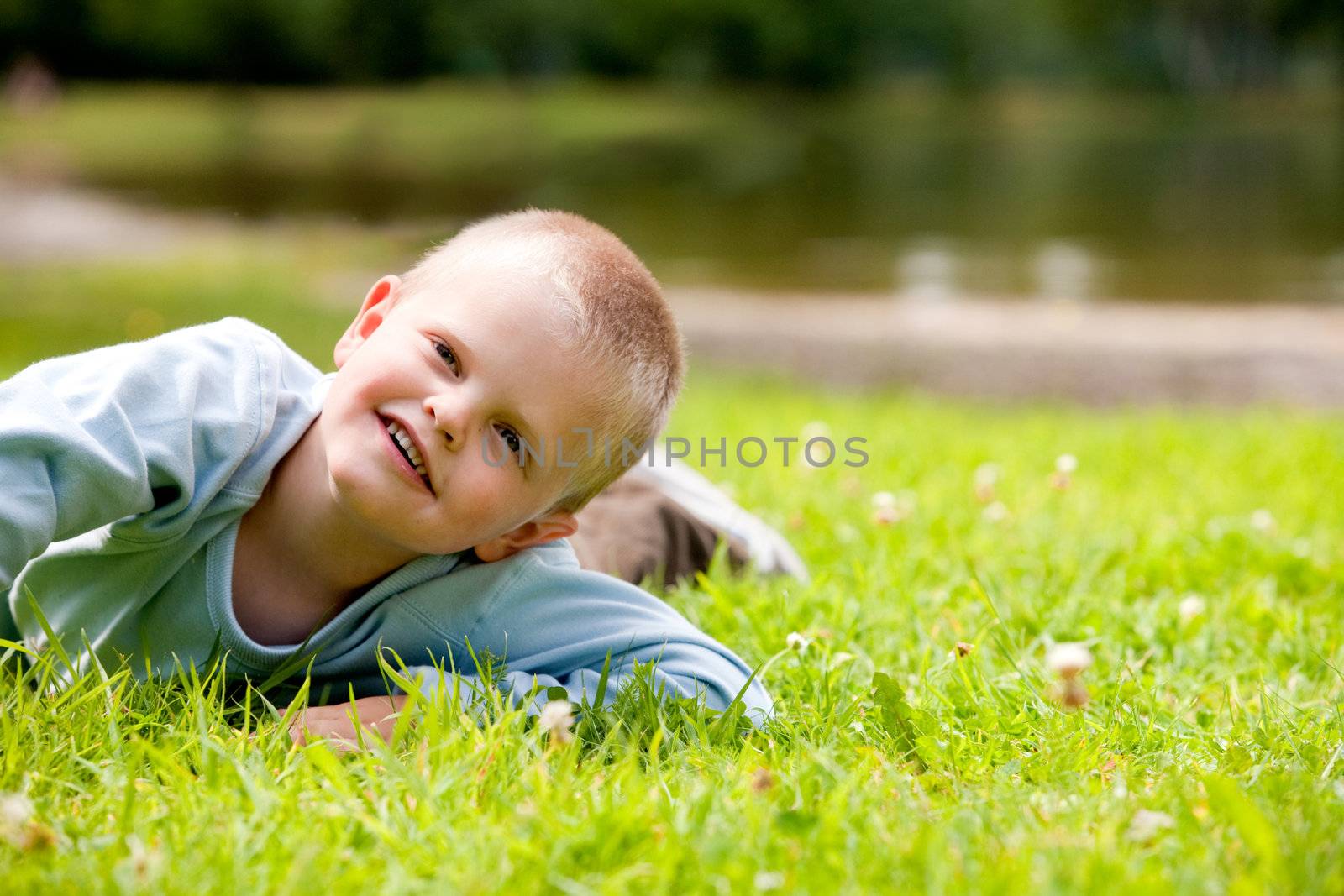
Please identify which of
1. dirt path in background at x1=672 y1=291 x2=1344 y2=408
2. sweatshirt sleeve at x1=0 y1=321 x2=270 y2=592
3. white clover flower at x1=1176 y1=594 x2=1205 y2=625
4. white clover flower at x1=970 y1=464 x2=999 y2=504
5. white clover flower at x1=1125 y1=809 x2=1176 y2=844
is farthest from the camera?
dirt path in background at x1=672 y1=291 x2=1344 y2=408

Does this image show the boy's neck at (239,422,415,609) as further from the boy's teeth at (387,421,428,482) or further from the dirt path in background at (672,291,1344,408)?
the dirt path in background at (672,291,1344,408)

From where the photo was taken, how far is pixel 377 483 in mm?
1823

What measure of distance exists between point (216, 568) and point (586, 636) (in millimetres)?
590

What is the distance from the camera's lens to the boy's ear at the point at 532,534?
6.67 ft

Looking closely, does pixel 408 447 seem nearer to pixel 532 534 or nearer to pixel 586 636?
pixel 532 534

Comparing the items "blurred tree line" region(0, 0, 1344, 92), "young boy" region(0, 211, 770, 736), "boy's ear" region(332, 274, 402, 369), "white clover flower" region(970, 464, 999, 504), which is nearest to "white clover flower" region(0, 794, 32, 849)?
"young boy" region(0, 211, 770, 736)

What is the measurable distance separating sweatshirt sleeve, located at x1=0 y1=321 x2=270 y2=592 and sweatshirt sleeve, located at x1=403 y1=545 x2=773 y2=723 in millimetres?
467

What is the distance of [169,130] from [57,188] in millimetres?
6672

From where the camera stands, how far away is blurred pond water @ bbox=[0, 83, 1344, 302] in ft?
52.9

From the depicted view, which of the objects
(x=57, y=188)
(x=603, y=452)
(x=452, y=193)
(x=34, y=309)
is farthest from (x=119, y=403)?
(x=57, y=188)

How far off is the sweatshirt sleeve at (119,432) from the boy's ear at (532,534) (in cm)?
40

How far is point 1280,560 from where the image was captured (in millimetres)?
3086

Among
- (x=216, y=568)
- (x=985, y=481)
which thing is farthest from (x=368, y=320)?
(x=985, y=481)

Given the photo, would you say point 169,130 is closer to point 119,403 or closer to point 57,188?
point 57,188
